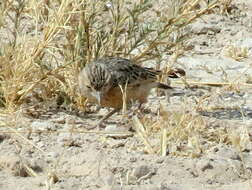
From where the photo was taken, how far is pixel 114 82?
7621mm

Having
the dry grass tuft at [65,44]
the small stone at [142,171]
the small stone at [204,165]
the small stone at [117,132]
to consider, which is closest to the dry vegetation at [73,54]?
the dry grass tuft at [65,44]

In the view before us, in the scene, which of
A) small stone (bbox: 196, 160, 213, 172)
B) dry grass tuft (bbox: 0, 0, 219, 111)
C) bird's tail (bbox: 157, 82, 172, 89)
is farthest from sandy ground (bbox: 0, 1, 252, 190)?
dry grass tuft (bbox: 0, 0, 219, 111)

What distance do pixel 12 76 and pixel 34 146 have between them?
1200mm

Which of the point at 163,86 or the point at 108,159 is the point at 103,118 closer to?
the point at 163,86

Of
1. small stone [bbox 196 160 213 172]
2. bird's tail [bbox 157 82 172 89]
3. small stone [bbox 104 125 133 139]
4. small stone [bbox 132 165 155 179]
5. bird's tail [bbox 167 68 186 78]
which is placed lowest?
small stone [bbox 132 165 155 179]

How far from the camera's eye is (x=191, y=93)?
341 inches

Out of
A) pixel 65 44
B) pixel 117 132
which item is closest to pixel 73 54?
pixel 65 44

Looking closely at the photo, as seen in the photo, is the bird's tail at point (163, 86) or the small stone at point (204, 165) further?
the bird's tail at point (163, 86)

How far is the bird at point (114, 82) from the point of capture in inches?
295

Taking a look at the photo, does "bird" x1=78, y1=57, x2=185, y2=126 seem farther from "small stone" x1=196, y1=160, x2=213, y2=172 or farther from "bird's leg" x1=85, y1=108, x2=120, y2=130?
"small stone" x1=196, y1=160, x2=213, y2=172

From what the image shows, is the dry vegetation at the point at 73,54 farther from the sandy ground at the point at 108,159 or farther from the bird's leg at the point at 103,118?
the bird's leg at the point at 103,118

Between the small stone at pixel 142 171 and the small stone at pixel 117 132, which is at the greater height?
the small stone at pixel 117 132

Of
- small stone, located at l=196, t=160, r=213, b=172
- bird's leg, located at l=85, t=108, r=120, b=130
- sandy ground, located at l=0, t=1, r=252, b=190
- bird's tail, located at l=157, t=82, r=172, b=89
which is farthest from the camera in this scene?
bird's tail, located at l=157, t=82, r=172, b=89

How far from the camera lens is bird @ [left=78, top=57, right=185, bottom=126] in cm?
749
